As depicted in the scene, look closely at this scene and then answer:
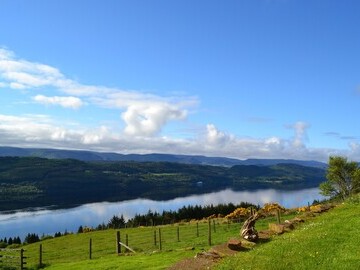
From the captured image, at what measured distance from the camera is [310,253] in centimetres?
2317

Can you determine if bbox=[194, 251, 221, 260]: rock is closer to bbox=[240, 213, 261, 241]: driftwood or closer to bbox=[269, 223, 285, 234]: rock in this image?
bbox=[240, 213, 261, 241]: driftwood

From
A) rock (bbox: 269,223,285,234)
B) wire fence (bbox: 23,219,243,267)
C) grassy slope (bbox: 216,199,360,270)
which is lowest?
wire fence (bbox: 23,219,243,267)

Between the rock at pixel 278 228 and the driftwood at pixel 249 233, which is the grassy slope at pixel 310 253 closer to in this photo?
the driftwood at pixel 249 233

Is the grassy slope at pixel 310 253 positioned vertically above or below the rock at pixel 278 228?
above

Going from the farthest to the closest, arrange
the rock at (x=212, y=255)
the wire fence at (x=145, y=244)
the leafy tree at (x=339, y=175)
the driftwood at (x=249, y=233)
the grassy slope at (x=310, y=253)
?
the leafy tree at (x=339, y=175), the wire fence at (x=145, y=244), the driftwood at (x=249, y=233), the rock at (x=212, y=255), the grassy slope at (x=310, y=253)

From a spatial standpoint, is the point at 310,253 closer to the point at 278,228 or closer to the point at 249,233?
the point at 249,233

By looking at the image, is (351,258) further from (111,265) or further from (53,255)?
(53,255)

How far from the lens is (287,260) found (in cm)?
2267

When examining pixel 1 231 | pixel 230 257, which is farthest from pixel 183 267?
pixel 1 231

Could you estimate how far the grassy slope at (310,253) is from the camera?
21.4m

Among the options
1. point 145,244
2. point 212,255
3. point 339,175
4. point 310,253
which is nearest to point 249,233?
point 212,255

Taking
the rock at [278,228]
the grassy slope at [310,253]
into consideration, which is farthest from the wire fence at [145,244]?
the grassy slope at [310,253]

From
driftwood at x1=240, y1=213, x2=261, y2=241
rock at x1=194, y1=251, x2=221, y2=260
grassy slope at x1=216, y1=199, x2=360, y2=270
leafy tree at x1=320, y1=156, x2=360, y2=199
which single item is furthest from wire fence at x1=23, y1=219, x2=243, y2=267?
leafy tree at x1=320, y1=156, x2=360, y2=199

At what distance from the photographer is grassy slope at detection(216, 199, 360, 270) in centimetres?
2141
